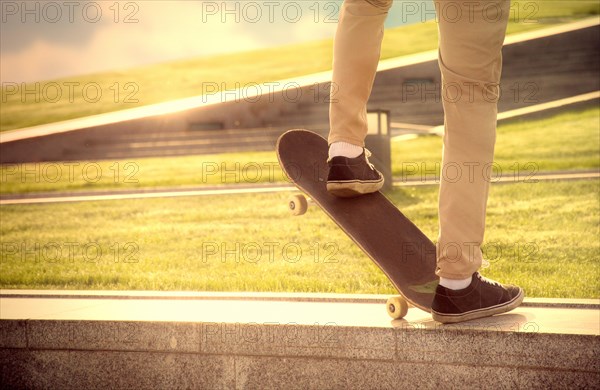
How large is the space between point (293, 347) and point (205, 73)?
26.7 m

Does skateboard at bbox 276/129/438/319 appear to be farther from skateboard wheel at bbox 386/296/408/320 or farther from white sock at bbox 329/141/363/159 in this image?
white sock at bbox 329/141/363/159

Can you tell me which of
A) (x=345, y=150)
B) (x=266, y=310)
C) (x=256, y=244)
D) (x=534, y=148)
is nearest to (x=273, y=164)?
(x=534, y=148)

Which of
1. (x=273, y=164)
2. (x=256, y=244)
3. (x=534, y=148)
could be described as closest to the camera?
(x=256, y=244)

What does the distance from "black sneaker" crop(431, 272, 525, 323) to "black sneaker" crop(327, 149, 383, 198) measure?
0.69 meters

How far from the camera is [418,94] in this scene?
16.2 meters

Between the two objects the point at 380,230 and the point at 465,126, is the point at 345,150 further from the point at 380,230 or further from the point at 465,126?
the point at 465,126

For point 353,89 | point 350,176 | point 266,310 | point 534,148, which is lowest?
point 266,310

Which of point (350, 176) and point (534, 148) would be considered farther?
point (534, 148)

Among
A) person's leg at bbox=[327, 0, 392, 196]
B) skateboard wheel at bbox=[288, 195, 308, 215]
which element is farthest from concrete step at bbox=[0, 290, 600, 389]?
person's leg at bbox=[327, 0, 392, 196]

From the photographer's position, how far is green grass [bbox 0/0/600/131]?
24.0 m

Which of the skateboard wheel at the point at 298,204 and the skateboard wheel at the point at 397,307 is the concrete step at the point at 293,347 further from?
the skateboard wheel at the point at 298,204

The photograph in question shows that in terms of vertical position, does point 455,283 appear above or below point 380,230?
below

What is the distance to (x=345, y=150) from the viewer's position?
3.71 m

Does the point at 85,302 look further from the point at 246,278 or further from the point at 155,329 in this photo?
the point at 246,278
